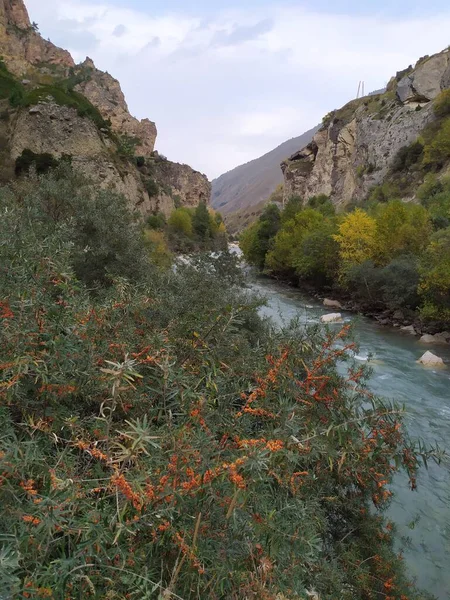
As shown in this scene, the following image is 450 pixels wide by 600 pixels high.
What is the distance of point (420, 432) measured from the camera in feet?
38.6

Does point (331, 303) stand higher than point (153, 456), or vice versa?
point (153, 456)

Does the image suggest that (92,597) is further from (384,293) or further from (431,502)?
(384,293)

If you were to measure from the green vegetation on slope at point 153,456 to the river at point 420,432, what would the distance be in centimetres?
114

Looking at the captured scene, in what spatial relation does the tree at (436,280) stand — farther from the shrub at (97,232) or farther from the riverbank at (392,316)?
the shrub at (97,232)

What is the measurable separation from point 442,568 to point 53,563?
7247 millimetres

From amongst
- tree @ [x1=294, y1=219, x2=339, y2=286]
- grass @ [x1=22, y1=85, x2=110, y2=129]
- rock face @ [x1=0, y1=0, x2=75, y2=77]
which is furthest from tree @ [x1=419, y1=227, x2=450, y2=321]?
rock face @ [x1=0, y1=0, x2=75, y2=77]

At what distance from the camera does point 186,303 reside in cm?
750

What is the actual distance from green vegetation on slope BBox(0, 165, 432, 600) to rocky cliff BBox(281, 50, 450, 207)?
59.3 metres

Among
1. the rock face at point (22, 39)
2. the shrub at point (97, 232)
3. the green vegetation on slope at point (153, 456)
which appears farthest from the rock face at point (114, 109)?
the green vegetation on slope at point (153, 456)

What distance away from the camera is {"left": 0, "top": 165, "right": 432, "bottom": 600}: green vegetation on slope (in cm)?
228

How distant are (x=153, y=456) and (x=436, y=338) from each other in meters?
22.9

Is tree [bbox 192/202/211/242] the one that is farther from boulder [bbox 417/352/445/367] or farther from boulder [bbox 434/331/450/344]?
boulder [bbox 417/352/445/367]

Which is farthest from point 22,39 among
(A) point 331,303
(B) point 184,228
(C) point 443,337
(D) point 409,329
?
(C) point 443,337

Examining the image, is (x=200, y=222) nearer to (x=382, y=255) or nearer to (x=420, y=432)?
(x=382, y=255)
